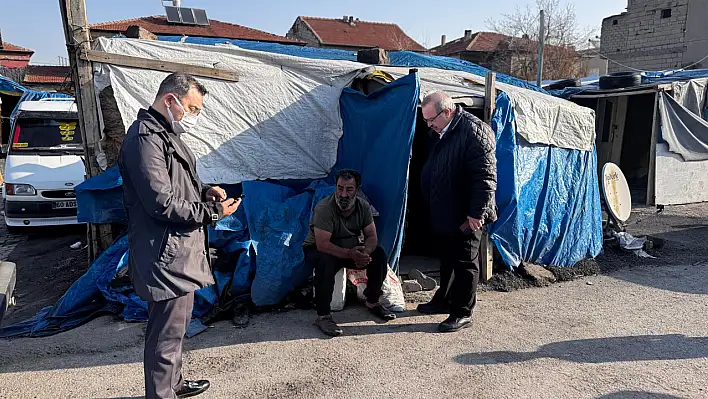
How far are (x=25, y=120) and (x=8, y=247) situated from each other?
7.27 ft

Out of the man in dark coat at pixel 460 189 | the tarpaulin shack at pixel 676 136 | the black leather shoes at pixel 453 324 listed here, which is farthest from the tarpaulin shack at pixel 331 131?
the tarpaulin shack at pixel 676 136

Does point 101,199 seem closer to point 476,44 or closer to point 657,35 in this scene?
point 657,35

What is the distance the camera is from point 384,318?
454cm

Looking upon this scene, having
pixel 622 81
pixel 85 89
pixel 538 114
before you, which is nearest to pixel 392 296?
pixel 538 114

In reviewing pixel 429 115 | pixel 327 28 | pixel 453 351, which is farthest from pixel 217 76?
pixel 327 28

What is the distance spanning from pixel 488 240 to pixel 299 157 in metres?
2.32

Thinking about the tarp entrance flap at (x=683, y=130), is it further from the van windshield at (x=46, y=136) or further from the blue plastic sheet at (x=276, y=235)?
the van windshield at (x=46, y=136)

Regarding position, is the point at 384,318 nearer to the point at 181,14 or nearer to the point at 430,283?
the point at 430,283

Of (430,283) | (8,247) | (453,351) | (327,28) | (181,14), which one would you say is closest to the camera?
(453,351)

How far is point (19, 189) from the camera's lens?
24.5 ft

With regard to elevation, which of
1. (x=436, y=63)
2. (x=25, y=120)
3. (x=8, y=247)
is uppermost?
(x=436, y=63)

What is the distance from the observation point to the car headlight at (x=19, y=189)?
7441 millimetres

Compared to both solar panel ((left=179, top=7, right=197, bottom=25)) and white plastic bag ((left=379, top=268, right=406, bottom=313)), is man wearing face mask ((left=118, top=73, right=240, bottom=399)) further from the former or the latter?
solar panel ((left=179, top=7, right=197, bottom=25))

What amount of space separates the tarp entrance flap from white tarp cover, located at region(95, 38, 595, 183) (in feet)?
14.7
